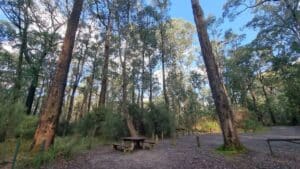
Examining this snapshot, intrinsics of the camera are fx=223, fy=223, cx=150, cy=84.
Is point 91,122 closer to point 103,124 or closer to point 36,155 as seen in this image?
point 103,124

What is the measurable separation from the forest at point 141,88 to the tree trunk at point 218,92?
0.03 m

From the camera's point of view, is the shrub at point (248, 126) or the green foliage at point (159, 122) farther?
the shrub at point (248, 126)

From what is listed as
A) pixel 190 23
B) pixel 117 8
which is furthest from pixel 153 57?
pixel 190 23

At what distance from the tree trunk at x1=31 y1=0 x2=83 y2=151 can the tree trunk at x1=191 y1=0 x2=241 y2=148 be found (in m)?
4.74

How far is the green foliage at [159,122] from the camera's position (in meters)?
12.7

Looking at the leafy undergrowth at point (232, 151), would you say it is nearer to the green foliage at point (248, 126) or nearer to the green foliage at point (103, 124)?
the green foliage at point (103, 124)

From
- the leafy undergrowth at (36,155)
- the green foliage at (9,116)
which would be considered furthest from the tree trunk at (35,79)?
the leafy undergrowth at (36,155)

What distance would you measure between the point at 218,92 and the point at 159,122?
18.6 feet

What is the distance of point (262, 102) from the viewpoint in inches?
1198

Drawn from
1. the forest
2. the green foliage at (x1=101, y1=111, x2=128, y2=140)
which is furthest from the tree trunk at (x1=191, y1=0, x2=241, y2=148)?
the green foliage at (x1=101, y1=111, x2=128, y2=140)

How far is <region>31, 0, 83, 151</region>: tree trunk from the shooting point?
704 cm

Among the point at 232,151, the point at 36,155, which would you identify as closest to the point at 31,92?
the point at 36,155

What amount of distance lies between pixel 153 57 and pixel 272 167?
17.8 m

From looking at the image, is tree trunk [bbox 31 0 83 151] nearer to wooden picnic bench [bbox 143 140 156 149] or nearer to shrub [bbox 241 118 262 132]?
wooden picnic bench [bbox 143 140 156 149]
